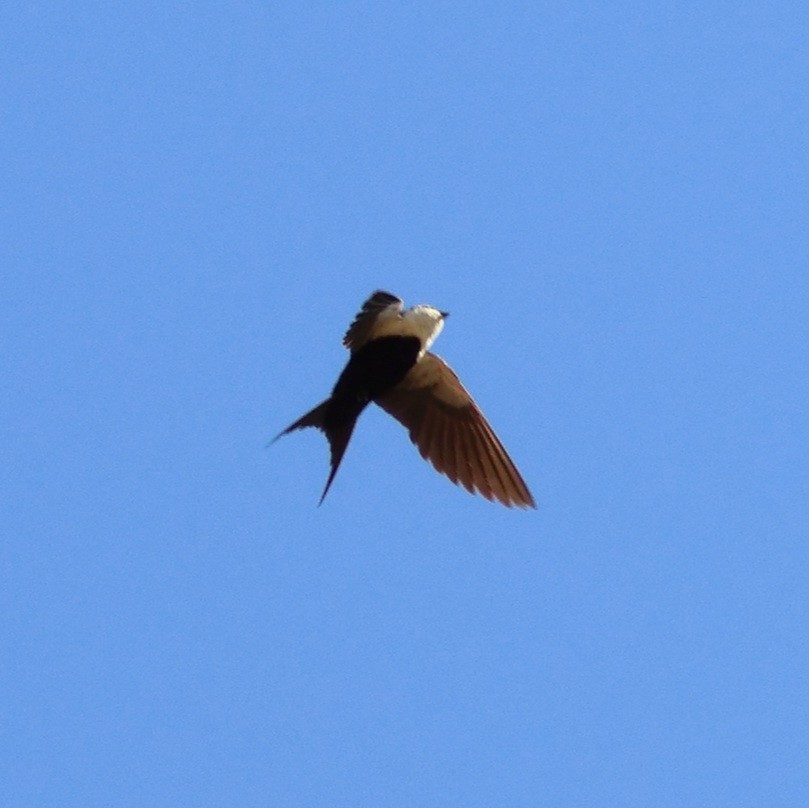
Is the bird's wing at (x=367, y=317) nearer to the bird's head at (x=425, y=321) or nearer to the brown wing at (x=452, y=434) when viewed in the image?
the bird's head at (x=425, y=321)

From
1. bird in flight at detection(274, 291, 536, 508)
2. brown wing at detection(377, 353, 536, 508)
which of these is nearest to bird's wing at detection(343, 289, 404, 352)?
bird in flight at detection(274, 291, 536, 508)

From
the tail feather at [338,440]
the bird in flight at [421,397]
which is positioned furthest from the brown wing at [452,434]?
the tail feather at [338,440]

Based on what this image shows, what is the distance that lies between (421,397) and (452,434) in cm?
28

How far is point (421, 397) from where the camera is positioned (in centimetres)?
966

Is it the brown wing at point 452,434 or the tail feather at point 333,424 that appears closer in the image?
the tail feather at point 333,424

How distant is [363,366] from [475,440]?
3.64ft

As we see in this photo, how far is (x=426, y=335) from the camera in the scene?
29.5 ft

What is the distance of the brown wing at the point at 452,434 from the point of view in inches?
376

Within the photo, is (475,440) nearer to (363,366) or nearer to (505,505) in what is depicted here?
(505,505)

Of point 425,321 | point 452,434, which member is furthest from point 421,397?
point 425,321

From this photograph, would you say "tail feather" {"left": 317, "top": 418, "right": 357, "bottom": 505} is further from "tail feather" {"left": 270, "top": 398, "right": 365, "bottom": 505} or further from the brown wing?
the brown wing

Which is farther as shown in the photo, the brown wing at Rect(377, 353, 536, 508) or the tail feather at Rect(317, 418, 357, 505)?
the brown wing at Rect(377, 353, 536, 508)

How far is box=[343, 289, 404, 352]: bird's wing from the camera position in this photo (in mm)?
8820

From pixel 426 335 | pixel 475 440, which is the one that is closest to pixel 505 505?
pixel 475 440
